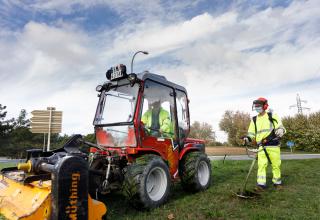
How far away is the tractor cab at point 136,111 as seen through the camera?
219 inches

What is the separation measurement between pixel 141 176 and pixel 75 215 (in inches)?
63.5

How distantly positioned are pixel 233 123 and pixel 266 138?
131 ft

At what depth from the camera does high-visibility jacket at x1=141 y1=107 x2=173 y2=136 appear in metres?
5.79

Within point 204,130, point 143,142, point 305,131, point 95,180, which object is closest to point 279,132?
point 143,142

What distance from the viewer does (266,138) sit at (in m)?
7.09

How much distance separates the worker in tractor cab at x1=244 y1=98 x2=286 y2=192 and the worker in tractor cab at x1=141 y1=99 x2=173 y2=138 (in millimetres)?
2181

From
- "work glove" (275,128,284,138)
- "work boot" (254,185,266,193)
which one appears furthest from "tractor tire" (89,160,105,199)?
"work glove" (275,128,284,138)

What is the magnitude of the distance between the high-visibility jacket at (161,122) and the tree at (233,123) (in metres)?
37.9

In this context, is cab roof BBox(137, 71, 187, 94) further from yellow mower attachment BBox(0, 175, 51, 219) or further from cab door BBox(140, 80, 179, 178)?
yellow mower attachment BBox(0, 175, 51, 219)

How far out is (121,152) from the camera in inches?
211

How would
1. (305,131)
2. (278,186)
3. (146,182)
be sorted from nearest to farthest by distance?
(146,182) → (278,186) → (305,131)

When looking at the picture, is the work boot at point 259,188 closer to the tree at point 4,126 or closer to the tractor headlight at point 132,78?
the tractor headlight at point 132,78

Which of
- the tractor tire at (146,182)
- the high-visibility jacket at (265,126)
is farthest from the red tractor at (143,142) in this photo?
the high-visibility jacket at (265,126)

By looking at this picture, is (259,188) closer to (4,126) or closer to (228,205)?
(228,205)
